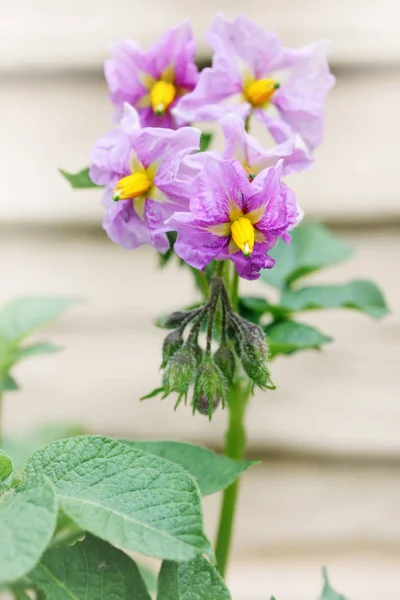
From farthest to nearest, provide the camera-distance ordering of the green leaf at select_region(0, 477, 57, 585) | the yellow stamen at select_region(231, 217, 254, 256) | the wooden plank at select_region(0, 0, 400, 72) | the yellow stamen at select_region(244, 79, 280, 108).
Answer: the wooden plank at select_region(0, 0, 400, 72) < the yellow stamen at select_region(244, 79, 280, 108) < the yellow stamen at select_region(231, 217, 254, 256) < the green leaf at select_region(0, 477, 57, 585)

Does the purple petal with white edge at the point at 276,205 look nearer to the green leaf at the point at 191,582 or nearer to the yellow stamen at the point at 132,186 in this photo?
the yellow stamen at the point at 132,186

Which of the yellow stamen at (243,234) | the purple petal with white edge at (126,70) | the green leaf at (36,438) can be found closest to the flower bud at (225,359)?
the yellow stamen at (243,234)

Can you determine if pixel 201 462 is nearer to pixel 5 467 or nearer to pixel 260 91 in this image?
pixel 5 467

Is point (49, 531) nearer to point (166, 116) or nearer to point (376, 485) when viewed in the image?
point (166, 116)

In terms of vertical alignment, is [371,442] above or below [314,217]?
below

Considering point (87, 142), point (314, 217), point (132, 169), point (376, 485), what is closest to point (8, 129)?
point (87, 142)

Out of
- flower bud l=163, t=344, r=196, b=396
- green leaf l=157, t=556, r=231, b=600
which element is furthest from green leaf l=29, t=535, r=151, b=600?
flower bud l=163, t=344, r=196, b=396

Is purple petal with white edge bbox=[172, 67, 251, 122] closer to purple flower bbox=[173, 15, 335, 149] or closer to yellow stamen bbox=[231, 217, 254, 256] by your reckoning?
purple flower bbox=[173, 15, 335, 149]
